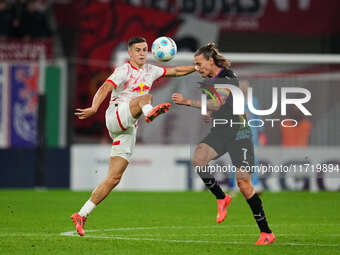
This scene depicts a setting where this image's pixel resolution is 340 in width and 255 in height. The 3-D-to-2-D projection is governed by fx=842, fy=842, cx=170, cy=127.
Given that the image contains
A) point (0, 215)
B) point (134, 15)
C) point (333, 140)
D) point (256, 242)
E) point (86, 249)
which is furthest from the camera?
point (134, 15)

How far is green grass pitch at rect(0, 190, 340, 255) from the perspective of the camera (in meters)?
8.34

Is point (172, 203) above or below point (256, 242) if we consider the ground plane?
below

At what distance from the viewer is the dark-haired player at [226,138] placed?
8.62 metres

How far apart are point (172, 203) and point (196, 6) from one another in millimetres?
6854

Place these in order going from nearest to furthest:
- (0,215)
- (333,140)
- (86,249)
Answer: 1. (86,249)
2. (0,215)
3. (333,140)

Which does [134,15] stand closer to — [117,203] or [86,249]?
[117,203]

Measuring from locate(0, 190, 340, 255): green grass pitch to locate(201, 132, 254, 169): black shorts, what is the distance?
0.86m

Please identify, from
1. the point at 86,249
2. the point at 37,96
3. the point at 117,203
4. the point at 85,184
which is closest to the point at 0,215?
the point at 117,203

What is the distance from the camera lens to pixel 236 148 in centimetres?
868

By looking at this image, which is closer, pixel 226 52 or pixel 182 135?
pixel 182 135

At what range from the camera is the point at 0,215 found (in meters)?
12.1

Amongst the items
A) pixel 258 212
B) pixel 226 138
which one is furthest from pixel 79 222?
pixel 258 212

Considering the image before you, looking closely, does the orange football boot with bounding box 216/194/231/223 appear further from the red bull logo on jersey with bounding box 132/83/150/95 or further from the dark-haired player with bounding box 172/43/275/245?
the red bull logo on jersey with bounding box 132/83/150/95

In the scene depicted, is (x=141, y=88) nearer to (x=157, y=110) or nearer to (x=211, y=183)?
(x=157, y=110)
